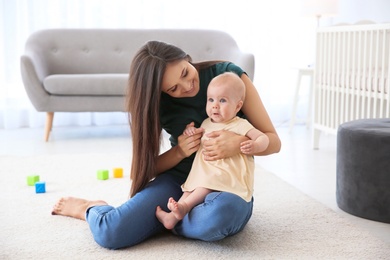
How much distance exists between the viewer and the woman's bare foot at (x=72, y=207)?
2328 millimetres

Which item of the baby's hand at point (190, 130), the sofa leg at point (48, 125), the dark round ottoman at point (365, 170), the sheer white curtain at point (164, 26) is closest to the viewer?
the baby's hand at point (190, 130)

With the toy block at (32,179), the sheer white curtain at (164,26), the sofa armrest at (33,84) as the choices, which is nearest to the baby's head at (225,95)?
the toy block at (32,179)

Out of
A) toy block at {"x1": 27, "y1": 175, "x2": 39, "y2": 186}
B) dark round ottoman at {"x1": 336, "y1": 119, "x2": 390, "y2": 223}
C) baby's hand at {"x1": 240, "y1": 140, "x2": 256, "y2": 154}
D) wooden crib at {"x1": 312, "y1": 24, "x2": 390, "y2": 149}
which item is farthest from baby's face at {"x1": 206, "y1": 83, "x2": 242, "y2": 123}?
wooden crib at {"x1": 312, "y1": 24, "x2": 390, "y2": 149}

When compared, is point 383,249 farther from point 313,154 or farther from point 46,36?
point 46,36

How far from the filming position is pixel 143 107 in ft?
6.48

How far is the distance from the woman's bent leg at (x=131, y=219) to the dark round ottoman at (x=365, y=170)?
2.45 feet

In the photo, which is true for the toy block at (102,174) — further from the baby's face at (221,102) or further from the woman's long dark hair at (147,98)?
the baby's face at (221,102)

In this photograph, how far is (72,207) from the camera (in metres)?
2.36

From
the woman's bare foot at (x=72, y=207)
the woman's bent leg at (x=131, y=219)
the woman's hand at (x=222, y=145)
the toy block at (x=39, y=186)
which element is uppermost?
the woman's hand at (x=222, y=145)

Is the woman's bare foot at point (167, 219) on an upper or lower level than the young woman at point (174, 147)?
lower

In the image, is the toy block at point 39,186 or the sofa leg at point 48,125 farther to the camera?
the sofa leg at point 48,125

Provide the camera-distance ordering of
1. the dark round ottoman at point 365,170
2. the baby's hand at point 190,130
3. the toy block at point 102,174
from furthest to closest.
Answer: the toy block at point 102,174 → the dark round ottoman at point 365,170 → the baby's hand at point 190,130

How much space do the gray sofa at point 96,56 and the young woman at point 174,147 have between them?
219 cm

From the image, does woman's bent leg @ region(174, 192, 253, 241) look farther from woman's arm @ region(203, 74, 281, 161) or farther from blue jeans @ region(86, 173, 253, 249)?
woman's arm @ region(203, 74, 281, 161)
